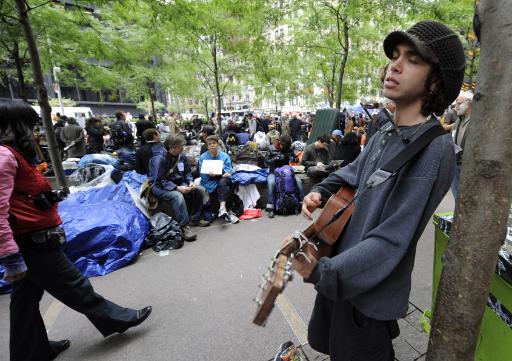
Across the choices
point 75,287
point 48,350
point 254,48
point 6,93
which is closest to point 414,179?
point 75,287

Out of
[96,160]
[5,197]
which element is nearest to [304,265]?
[5,197]

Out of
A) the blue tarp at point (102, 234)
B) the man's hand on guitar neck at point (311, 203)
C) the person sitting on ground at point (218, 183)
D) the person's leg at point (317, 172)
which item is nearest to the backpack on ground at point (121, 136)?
the person sitting on ground at point (218, 183)

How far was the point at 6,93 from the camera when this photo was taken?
2900 centimetres

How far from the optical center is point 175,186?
5230mm

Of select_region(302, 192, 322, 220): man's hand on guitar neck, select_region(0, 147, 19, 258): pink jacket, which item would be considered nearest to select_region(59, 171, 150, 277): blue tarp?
select_region(0, 147, 19, 258): pink jacket

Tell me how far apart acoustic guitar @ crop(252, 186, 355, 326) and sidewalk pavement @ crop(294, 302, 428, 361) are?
51.1 inches

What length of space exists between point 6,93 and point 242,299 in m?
37.3

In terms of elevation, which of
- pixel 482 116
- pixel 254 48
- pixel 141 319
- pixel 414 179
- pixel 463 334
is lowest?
pixel 141 319

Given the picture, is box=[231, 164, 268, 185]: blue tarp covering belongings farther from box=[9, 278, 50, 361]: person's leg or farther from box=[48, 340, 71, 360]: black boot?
box=[9, 278, 50, 361]: person's leg

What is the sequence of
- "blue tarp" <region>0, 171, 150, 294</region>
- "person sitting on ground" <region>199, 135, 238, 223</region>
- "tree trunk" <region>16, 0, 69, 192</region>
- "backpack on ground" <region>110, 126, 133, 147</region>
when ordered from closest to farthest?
"blue tarp" <region>0, 171, 150, 294</region> → "tree trunk" <region>16, 0, 69, 192</region> → "person sitting on ground" <region>199, 135, 238, 223</region> → "backpack on ground" <region>110, 126, 133, 147</region>

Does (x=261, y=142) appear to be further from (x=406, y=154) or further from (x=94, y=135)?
(x=406, y=154)

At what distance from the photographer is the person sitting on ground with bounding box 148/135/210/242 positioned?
5.04 m

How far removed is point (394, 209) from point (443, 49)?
2.08 ft

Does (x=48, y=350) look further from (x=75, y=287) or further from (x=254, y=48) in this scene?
(x=254, y=48)
